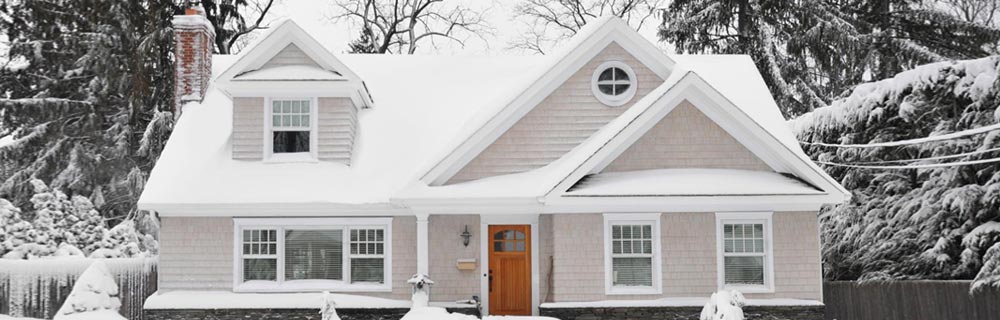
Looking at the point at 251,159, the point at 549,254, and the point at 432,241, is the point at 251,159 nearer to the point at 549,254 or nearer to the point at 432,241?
the point at 432,241

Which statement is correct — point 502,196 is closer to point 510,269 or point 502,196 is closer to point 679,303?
point 510,269

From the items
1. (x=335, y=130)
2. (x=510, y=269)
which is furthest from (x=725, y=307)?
(x=335, y=130)

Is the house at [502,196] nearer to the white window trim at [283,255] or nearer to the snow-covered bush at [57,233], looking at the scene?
the white window trim at [283,255]

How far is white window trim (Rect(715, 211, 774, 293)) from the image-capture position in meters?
15.8

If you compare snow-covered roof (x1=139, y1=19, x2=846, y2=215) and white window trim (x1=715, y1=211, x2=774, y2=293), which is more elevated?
snow-covered roof (x1=139, y1=19, x2=846, y2=215)

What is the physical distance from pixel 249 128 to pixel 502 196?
489cm

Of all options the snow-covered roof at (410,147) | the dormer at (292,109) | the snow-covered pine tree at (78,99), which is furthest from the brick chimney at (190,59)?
the snow-covered pine tree at (78,99)

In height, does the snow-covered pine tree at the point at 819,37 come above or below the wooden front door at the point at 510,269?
above

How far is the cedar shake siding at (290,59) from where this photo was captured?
17453 mm

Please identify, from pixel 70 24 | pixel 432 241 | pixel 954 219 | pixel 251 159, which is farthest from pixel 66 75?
pixel 954 219

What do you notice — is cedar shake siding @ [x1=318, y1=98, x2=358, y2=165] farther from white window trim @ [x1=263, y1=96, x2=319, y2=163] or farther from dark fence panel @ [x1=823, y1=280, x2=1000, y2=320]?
dark fence panel @ [x1=823, y1=280, x2=1000, y2=320]

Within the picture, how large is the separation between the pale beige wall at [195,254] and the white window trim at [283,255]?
0.45ft

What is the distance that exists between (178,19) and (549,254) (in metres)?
8.76

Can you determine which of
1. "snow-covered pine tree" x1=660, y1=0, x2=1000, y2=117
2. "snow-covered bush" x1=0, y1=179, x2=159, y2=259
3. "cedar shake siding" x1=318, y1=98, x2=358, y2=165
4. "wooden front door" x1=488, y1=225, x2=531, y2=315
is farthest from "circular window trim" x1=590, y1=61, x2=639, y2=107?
"snow-covered bush" x1=0, y1=179, x2=159, y2=259
